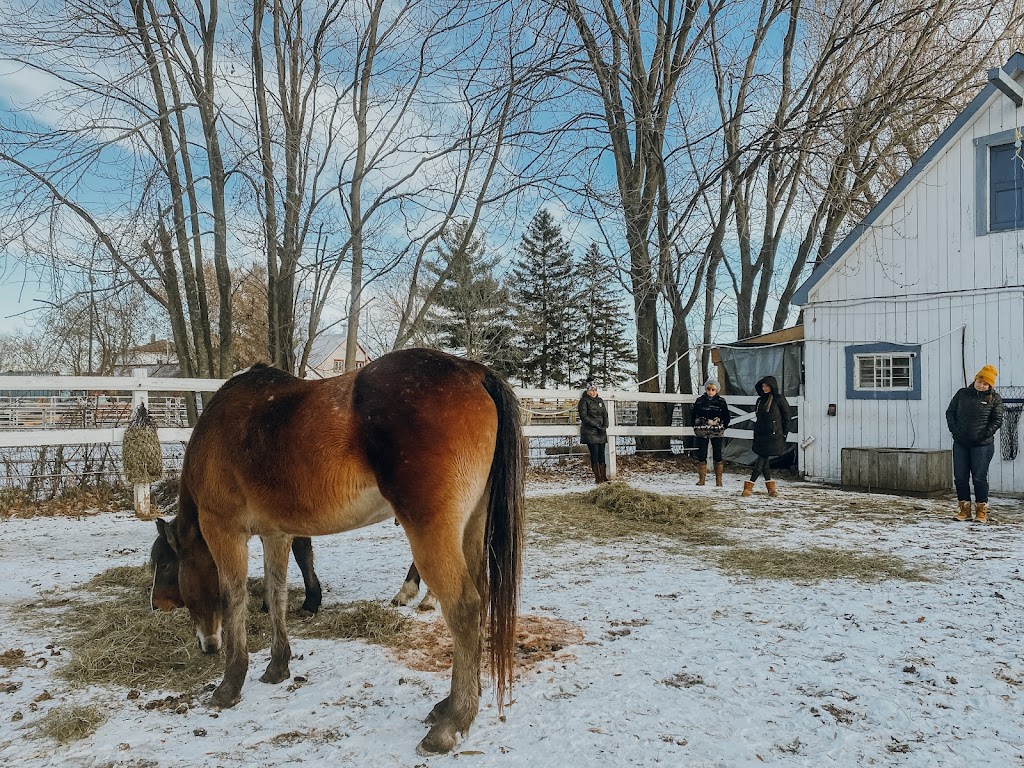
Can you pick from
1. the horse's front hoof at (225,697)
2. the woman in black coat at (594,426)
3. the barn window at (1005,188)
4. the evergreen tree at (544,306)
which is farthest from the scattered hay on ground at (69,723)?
the evergreen tree at (544,306)

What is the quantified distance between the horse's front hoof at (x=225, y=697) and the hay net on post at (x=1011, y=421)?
1026 cm

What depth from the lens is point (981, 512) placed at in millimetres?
7090

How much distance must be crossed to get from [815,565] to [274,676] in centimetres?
430

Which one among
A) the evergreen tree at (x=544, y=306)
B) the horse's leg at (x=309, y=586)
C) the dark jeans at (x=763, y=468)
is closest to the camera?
the horse's leg at (x=309, y=586)

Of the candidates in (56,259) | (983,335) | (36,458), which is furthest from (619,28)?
(36,458)

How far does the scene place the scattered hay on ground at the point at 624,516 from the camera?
6.63 m

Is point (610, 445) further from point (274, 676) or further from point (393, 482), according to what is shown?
point (393, 482)

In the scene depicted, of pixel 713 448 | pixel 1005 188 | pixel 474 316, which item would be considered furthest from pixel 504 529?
pixel 474 316

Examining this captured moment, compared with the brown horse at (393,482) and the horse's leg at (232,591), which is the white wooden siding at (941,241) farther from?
the horse's leg at (232,591)

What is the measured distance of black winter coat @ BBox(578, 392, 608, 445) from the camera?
→ 10.4m

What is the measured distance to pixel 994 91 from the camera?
907 centimetres

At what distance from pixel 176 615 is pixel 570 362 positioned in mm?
29843

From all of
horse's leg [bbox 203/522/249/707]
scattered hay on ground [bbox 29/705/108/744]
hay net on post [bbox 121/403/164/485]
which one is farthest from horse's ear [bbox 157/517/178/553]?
hay net on post [bbox 121/403/164/485]

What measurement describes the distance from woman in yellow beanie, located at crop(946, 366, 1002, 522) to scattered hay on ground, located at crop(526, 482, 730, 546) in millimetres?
2831
